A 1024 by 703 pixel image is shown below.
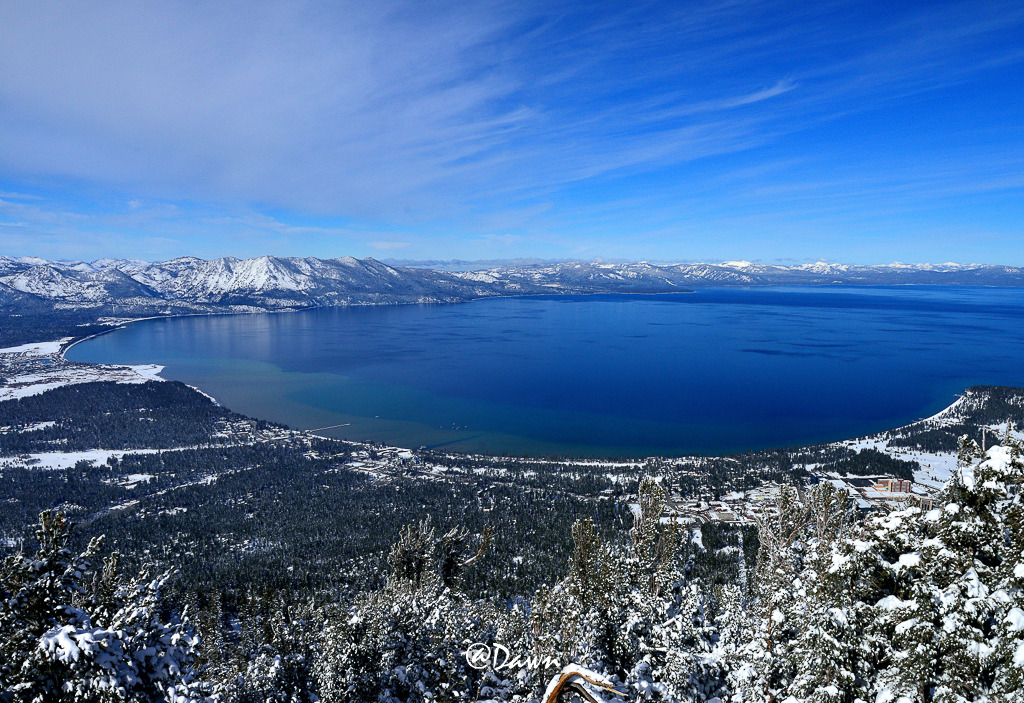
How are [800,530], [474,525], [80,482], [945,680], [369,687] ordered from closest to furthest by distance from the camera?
1. [945,680]
2. [369,687]
3. [800,530]
4. [474,525]
5. [80,482]

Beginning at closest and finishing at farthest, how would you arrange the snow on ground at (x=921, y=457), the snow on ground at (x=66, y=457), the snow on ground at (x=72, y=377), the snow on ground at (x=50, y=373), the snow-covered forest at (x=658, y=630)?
the snow-covered forest at (x=658, y=630) < the snow on ground at (x=921, y=457) < the snow on ground at (x=66, y=457) < the snow on ground at (x=72, y=377) < the snow on ground at (x=50, y=373)

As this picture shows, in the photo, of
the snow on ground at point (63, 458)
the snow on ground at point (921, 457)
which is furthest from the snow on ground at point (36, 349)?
the snow on ground at point (921, 457)

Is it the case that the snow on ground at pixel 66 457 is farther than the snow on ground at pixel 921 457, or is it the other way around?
the snow on ground at pixel 66 457

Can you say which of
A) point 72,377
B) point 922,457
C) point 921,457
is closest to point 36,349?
point 72,377

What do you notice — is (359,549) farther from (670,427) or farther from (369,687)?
(670,427)

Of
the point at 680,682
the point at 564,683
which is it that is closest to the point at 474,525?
the point at 680,682

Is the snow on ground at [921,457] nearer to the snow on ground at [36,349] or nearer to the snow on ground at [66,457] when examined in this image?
the snow on ground at [66,457]

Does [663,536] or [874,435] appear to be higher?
[663,536]

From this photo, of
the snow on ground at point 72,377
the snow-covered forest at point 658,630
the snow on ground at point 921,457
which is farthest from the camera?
the snow on ground at point 72,377
